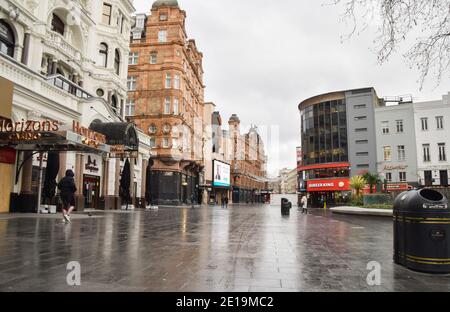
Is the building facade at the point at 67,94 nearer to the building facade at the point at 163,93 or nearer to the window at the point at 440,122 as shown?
the building facade at the point at 163,93

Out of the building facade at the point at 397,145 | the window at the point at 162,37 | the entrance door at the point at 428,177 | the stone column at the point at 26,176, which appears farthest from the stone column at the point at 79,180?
the entrance door at the point at 428,177

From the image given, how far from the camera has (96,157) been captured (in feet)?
81.8

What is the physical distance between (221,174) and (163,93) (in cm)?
3011

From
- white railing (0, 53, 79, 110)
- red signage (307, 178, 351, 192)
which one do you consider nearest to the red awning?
red signage (307, 178, 351, 192)

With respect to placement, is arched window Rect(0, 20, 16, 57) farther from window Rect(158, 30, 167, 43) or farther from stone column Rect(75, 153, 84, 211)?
window Rect(158, 30, 167, 43)

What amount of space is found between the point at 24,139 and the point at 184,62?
33246 mm

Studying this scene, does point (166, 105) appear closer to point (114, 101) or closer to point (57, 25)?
point (114, 101)

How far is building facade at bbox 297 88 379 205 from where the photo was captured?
49375 mm

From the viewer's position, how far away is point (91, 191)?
24859 mm

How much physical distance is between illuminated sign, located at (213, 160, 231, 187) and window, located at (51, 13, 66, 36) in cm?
4446

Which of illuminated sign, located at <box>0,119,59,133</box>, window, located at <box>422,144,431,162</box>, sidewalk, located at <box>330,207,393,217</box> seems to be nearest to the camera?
illuminated sign, located at <box>0,119,59,133</box>

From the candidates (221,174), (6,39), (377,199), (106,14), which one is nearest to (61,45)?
(6,39)

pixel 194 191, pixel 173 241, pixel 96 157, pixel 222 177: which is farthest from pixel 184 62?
pixel 173 241

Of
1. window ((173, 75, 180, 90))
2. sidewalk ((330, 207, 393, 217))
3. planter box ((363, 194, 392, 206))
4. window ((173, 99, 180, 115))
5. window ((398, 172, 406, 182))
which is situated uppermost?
window ((173, 75, 180, 90))
